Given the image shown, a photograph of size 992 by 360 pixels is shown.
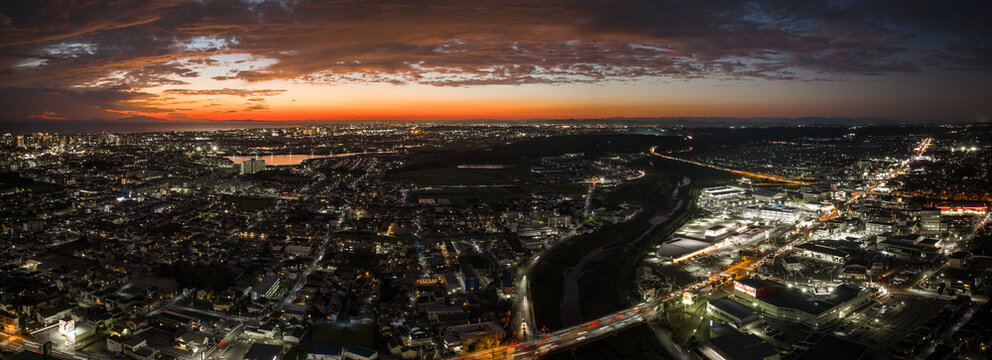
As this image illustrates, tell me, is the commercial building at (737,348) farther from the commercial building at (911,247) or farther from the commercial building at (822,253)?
the commercial building at (911,247)

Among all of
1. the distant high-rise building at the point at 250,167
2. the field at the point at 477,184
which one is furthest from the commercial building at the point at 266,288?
the distant high-rise building at the point at 250,167

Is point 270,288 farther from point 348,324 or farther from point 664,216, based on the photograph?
point 664,216

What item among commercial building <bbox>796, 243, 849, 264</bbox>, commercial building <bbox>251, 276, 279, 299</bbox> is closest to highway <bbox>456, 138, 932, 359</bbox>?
commercial building <bbox>796, 243, 849, 264</bbox>

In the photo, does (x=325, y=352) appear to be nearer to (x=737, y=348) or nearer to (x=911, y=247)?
(x=737, y=348)

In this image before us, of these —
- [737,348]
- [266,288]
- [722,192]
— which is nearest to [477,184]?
[722,192]

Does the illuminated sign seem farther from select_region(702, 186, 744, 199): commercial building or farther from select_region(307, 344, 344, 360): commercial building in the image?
select_region(702, 186, 744, 199): commercial building

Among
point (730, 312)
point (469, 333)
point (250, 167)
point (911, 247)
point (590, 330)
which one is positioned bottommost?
point (590, 330)

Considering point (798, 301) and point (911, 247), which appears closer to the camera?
point (798, 301)
